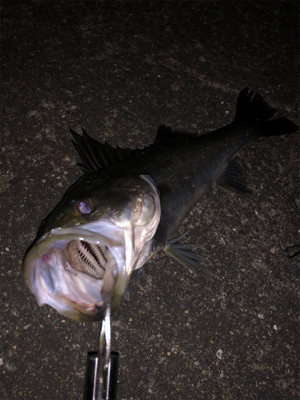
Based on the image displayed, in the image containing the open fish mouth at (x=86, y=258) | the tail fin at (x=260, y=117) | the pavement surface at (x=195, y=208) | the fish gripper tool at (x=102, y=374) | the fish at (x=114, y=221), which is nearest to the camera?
the fish gripper tool at (x=102, y=374)

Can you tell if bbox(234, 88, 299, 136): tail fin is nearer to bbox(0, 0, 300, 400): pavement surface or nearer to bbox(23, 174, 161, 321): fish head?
bbox(0, 0, 300, 400): pavement surface

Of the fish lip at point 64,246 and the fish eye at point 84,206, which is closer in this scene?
the fish lip at point 64,246

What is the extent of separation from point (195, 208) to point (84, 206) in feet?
4.43

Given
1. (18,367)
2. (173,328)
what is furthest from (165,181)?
(18,367)

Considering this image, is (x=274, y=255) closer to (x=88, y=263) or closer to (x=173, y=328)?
(x=173, y=328)

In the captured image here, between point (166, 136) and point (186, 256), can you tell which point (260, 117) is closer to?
point (166, 136)

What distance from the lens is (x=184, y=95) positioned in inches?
132

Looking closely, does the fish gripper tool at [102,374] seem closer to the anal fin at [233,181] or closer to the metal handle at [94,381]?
the metal handle at [94,381]

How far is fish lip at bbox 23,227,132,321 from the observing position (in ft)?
5.01

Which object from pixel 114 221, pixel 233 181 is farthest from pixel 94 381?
pixel 233 181

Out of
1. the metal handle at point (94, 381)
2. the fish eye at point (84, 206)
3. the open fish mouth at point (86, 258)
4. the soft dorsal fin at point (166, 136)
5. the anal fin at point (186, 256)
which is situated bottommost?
the anal fin at point (186, 256)

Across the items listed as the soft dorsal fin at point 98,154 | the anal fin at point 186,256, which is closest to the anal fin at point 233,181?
the anal fin at point 186,256

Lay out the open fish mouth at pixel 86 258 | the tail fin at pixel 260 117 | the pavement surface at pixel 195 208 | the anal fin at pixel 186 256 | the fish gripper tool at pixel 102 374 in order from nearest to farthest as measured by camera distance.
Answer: the fish gripper tool at pixel 102 374 → the open fish mouth at pixel 86 258 → the pavement surface at pixel 195 208 → the anal fin at pixel 186 256 → the tail fin at pixel 260 117

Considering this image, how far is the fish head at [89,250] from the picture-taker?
5.10 feet
